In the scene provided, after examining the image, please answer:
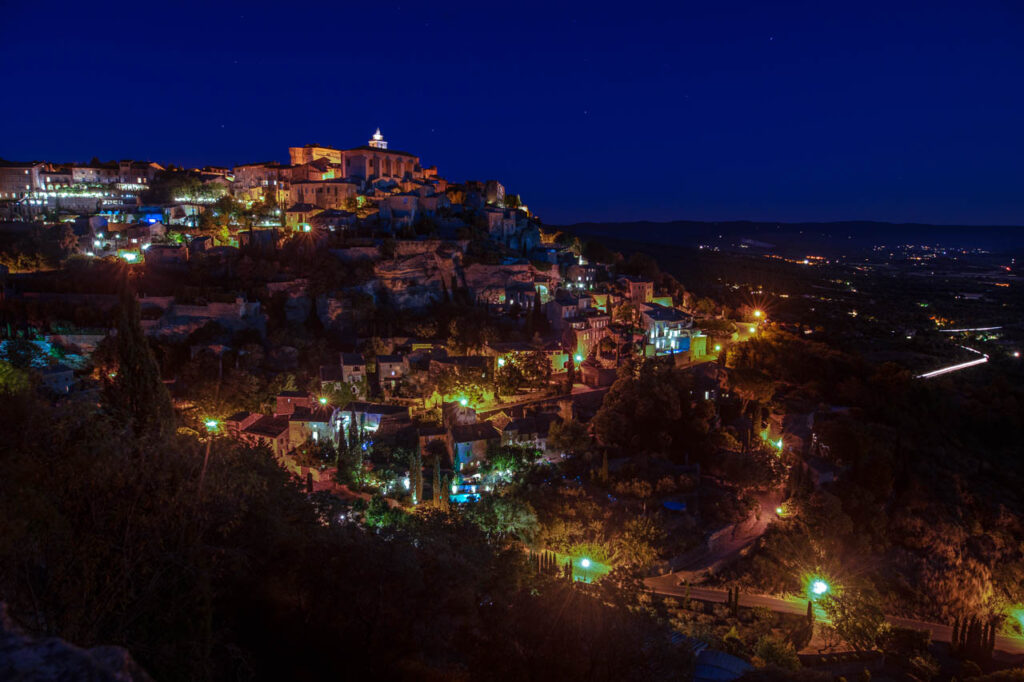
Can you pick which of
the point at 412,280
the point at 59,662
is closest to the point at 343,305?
the point at 412,280

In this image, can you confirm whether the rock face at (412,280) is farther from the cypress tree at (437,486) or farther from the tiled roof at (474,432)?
the cypress tree at (437,486)

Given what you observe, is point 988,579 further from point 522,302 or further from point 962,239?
point 962,239

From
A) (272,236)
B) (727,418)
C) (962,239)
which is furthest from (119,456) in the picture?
(962,239)

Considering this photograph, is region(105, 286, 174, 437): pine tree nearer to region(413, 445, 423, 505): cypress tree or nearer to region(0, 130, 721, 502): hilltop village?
region(0, 130, 721, 502): hilltop village

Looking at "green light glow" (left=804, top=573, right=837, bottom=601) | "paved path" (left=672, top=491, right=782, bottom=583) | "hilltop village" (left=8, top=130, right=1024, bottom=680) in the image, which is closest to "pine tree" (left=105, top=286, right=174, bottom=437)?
"hilltop village" (left=8, top=130, right=1024, bottom=680)

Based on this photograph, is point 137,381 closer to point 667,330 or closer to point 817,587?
point 817,587

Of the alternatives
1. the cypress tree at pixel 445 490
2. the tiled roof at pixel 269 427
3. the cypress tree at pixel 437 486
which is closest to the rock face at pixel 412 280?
the tiled roof at pixel 269 427
